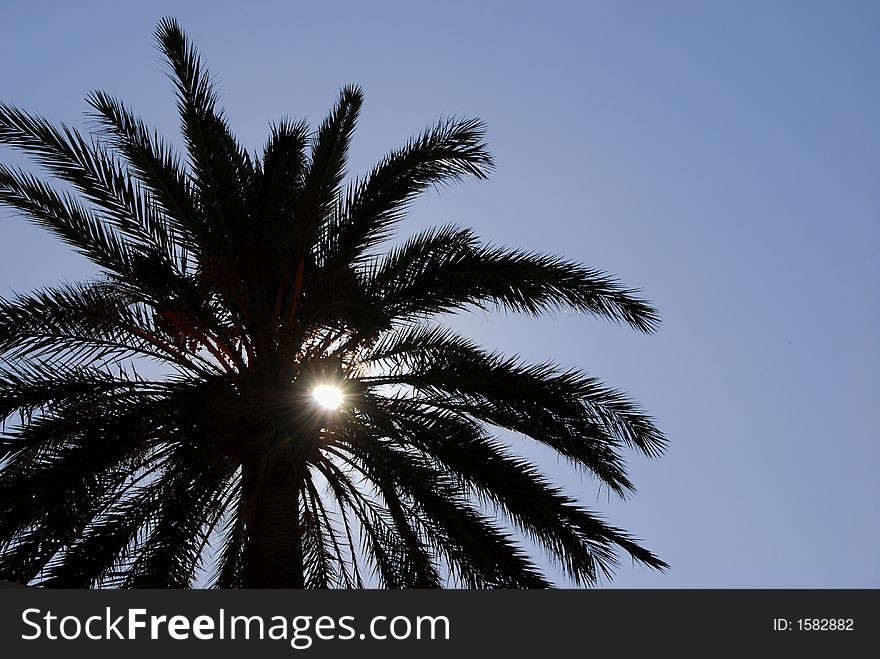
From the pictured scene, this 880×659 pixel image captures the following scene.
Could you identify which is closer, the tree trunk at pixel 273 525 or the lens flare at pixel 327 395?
the tree trunk at pixel 273 525

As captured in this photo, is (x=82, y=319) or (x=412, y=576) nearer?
(x=82, y=319)

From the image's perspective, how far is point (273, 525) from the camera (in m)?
9.07

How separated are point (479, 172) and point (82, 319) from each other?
15.1 feet

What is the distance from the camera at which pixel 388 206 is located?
1020cm

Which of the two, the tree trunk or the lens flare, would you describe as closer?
the tree trunk

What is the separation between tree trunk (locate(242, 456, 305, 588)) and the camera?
348 inches

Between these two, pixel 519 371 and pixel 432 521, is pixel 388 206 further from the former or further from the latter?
pixel 432 521

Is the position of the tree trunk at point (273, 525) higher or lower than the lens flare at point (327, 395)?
lower

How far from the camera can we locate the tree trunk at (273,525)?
8.83 meters

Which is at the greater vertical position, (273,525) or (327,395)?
(327,395)

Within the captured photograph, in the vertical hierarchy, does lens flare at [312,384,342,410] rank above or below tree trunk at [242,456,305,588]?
above

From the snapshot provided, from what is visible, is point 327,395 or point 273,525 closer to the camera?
point 273,525
